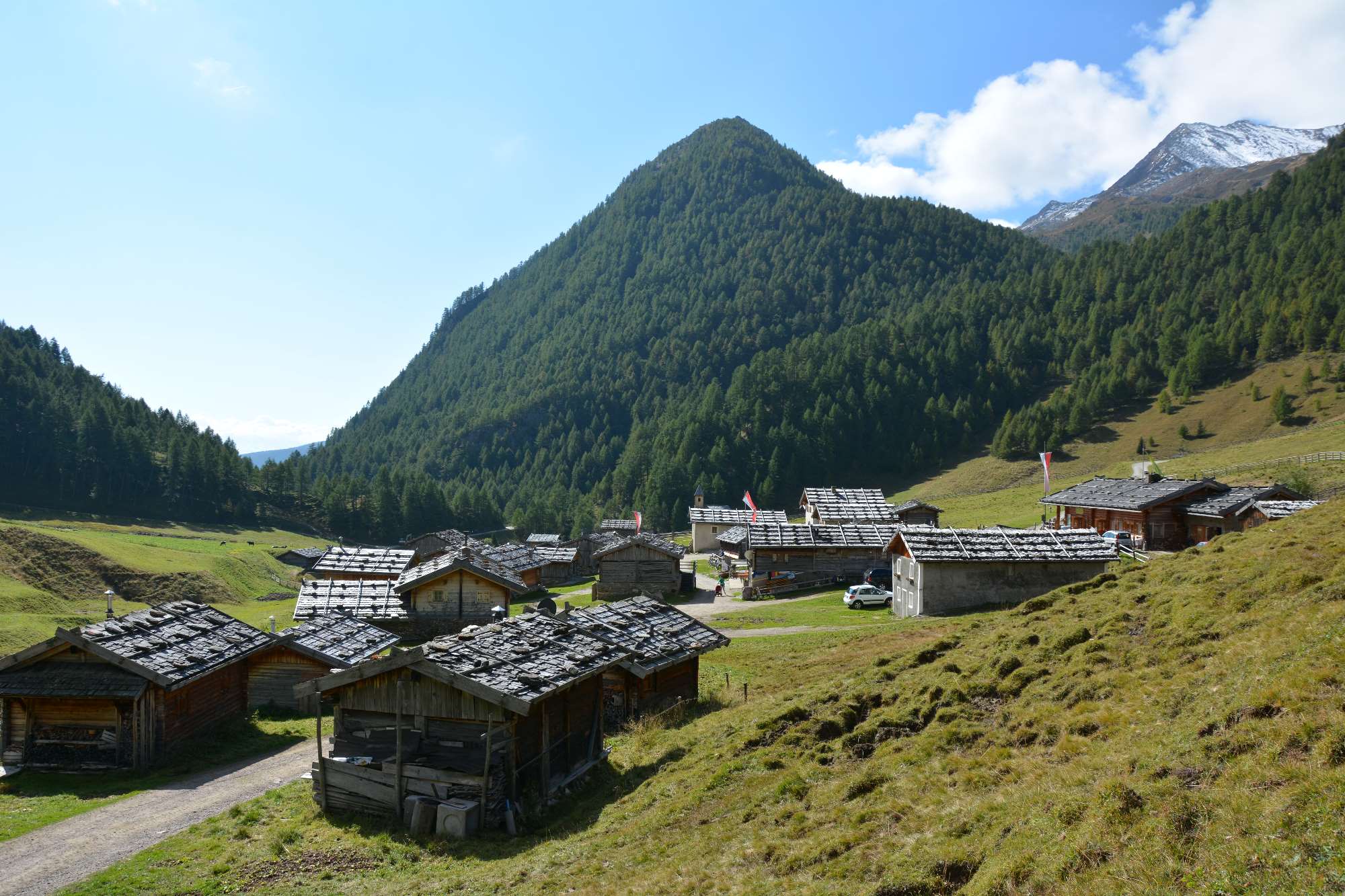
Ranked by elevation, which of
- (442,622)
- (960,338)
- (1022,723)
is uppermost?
(960,338)

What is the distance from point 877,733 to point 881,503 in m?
73.5

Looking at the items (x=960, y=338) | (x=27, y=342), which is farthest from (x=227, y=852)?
(x=27, y=342)

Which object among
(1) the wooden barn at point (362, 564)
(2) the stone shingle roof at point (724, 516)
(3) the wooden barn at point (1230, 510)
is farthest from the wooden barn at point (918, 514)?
(1) the wooden barn at point (362, 564)

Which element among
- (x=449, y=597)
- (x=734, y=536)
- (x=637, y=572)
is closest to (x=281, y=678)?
(x=449, y=597)

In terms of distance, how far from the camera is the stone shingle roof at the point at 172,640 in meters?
24.8

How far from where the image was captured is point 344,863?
53.7 feet

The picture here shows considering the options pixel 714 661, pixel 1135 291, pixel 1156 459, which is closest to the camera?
pixel 714 661

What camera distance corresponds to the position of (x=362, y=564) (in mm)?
59812

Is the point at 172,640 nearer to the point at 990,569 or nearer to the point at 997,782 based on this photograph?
the point at 997,782

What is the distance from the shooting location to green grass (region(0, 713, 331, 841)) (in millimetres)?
20453

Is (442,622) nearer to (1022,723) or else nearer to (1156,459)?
(1022,723)

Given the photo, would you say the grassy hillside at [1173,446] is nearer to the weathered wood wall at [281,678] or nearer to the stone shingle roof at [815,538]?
the stone shingle roof at [815,538]

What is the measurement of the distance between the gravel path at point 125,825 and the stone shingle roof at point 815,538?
41.3 m

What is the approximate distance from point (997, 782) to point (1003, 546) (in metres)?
33.4
